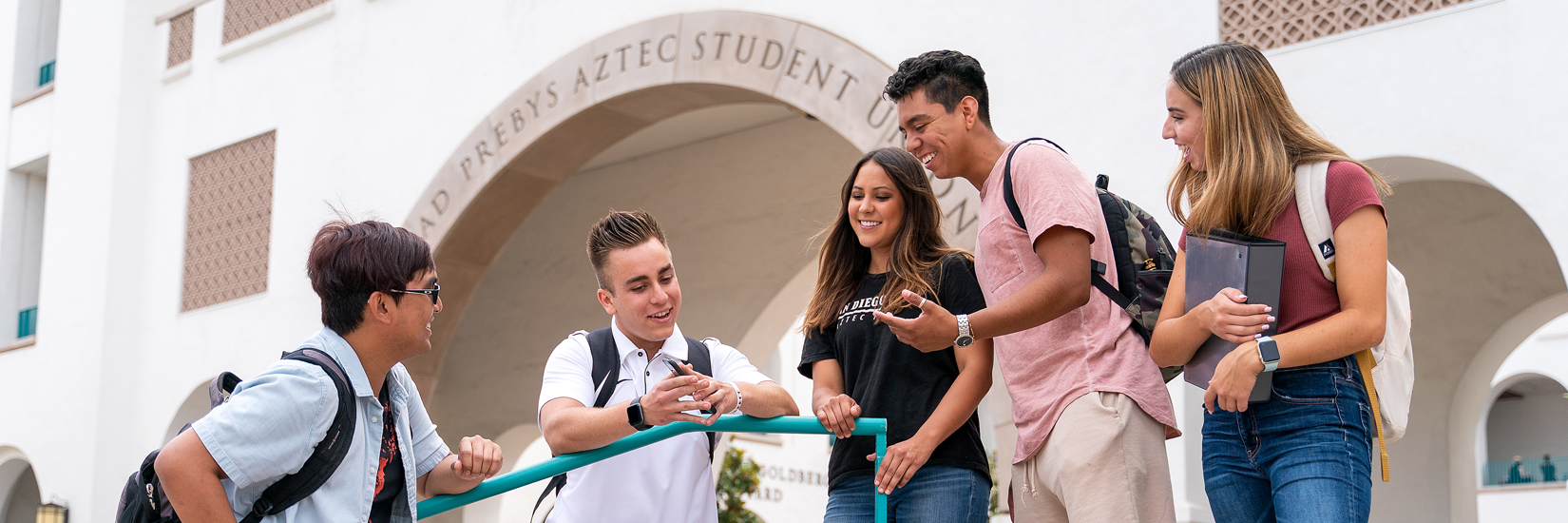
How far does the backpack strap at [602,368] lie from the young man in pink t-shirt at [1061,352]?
0.94 metres

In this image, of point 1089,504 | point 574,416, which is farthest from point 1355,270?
point 574,416

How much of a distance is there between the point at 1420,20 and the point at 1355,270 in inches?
141

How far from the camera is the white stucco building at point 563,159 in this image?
232 inches

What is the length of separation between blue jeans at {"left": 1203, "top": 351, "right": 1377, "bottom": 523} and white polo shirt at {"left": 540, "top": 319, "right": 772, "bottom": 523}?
122 centimetres

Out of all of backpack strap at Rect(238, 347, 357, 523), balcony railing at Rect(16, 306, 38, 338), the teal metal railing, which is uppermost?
the teal metal railing

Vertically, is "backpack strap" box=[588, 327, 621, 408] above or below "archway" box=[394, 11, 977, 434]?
below

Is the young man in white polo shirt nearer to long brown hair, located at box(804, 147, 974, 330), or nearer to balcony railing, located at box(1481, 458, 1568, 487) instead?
long brown hair, located at box(804, 147, 974, 330)

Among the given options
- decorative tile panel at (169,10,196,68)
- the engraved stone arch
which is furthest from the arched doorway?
decorative tile panel at (169,10,196,68)

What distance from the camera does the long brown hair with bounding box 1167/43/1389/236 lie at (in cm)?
273

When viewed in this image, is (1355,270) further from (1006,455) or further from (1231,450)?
(1006,455)

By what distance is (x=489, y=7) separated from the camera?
978cm

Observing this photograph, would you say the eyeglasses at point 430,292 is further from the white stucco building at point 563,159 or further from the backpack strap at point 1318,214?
the white stucco building at point 563,159

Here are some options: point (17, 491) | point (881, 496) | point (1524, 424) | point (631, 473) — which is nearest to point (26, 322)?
point (17, 491)

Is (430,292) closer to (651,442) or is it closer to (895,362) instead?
(651,442)
